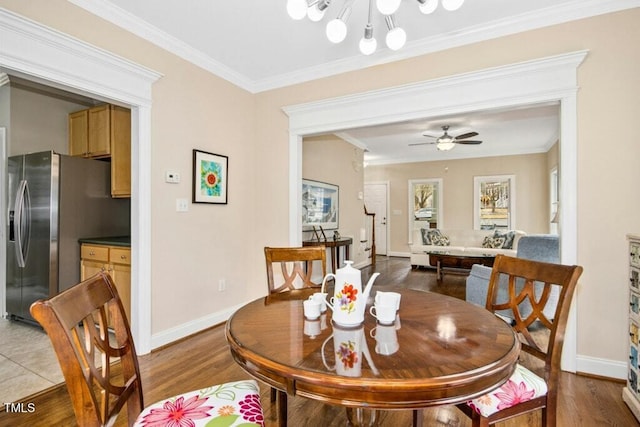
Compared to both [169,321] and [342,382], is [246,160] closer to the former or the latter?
[169,321]

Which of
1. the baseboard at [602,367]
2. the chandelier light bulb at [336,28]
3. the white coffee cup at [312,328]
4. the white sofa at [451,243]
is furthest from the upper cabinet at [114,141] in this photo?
the white sofa at [451,243]

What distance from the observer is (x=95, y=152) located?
3.12 metres

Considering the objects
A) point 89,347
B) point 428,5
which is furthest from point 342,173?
point 89,347

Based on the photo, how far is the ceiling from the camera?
7.32ft

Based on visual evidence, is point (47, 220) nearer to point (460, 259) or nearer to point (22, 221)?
point (22, 221)

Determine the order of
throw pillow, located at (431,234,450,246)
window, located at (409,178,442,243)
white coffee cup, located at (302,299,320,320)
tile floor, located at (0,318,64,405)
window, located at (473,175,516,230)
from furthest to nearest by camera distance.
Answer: window, located at (409,178,442,243), window, located at (473,175,516,230), throw pillow, located at (431,234,450,246), tile floor, located at (0,318,64,405), white coffee cup, located at (302,299,320,320)

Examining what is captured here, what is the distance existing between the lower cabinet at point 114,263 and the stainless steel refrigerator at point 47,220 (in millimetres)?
161

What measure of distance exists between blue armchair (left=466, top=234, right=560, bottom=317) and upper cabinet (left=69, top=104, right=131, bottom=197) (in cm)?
342

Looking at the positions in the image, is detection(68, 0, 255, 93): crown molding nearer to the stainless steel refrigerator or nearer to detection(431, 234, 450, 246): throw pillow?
the stainless steel refrigerator

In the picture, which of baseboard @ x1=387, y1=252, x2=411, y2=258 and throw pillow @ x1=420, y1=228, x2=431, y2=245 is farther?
baseboard @ x1=387, y1=252, x2=411, y2=258

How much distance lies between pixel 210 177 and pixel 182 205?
1.33ft

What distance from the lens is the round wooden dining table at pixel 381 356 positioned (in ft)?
2.63

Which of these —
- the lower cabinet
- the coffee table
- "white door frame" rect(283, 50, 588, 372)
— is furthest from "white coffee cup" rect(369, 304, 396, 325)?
the coffee table

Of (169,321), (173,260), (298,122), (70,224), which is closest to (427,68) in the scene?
(298,122)
